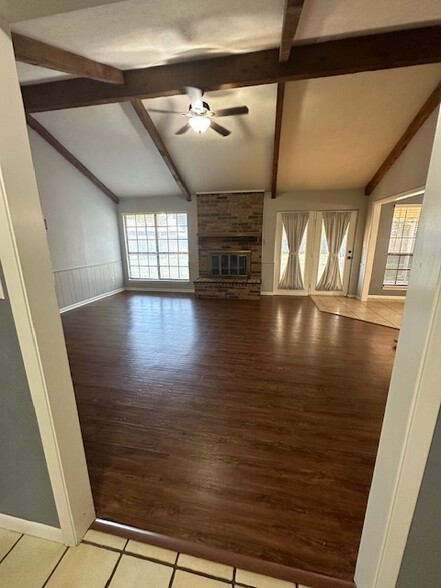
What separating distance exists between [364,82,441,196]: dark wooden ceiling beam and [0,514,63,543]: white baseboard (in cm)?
462

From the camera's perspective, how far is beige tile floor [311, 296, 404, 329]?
13.6 ft

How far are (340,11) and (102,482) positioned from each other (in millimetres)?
3815

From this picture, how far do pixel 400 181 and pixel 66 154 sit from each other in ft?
19.2

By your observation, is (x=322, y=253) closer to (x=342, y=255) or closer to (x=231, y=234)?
(x=342, y=255)

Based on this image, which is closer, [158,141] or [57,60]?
[57,60]

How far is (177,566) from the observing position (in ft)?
3.51

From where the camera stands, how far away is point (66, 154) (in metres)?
4.68

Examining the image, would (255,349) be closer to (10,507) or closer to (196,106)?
(10,507)

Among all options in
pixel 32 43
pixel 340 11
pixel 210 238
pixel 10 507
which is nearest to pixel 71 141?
pixel 32 43

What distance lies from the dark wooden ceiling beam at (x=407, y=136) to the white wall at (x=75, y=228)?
5590 mm

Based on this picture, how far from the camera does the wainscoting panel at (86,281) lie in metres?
4.79

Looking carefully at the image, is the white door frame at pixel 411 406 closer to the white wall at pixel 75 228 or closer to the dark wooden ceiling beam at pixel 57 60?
the dark wooden ceiling beam at pixel 57 60

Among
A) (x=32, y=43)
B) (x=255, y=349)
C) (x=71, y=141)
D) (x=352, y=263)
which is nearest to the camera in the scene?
(x=32, y=43)

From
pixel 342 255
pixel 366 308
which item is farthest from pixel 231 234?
pixel 366 308
